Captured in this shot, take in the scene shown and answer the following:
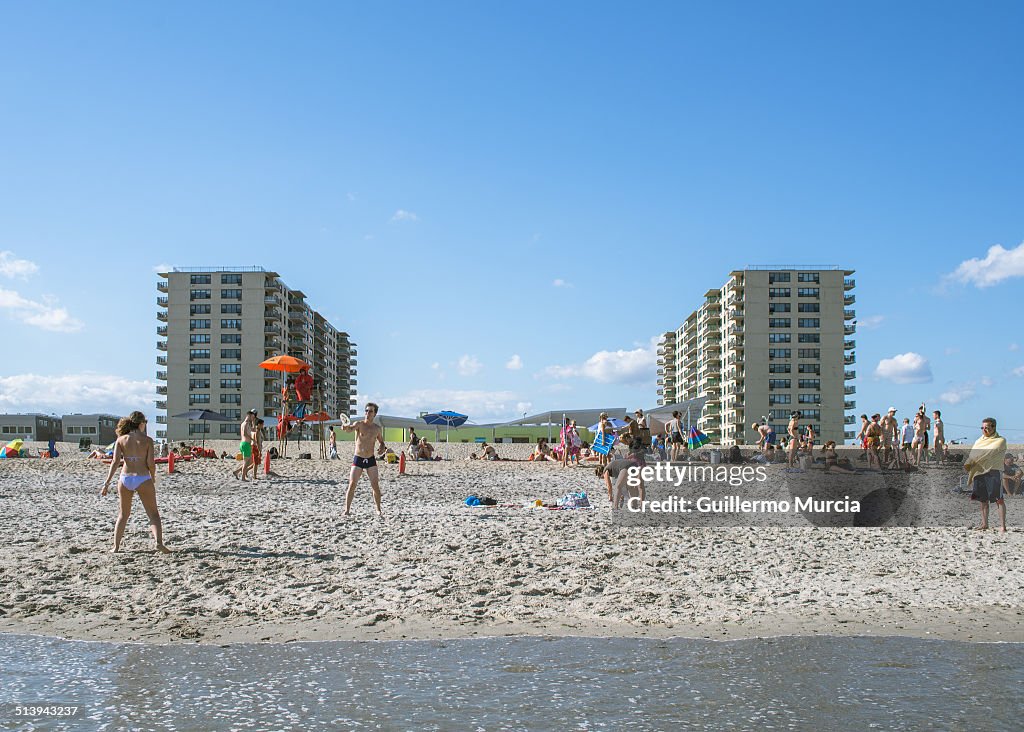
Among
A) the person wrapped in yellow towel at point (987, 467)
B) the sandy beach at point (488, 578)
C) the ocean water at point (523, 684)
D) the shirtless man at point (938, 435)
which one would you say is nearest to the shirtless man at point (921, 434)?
the shirtless man at point (938, 435)

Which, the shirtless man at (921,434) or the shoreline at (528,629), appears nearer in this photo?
the shoreline at (528,629)

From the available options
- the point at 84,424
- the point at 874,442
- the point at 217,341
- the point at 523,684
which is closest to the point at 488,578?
the point at 523,684

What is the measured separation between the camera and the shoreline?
636 centimetres

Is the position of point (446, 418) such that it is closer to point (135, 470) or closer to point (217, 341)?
point (135, 470)

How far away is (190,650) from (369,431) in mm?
6380

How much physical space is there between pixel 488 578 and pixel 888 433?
1787 centimetres

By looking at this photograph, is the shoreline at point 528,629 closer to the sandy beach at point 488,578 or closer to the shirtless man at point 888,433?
the sandy beach at point 488,578

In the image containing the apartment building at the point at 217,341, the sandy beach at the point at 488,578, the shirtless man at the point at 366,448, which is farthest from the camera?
the apartment building at the point at 217,341

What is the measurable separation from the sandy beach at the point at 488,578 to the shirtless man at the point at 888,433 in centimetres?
982

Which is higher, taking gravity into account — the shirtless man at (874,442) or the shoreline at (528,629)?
the shirtless man at (874,442)

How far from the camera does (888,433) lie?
2312 cm

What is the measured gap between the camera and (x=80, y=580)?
8.10 metres

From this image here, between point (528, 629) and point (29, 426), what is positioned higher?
point (528, 629)

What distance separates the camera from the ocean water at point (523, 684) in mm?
4504
